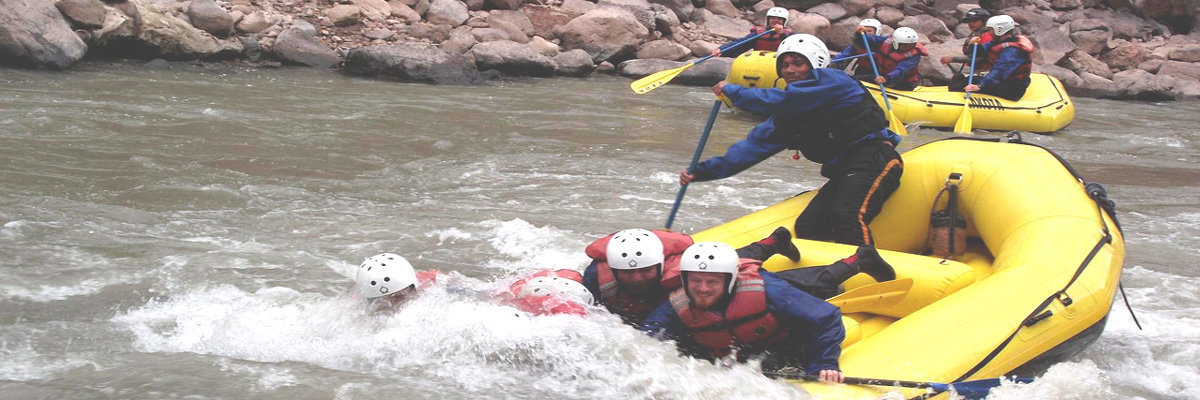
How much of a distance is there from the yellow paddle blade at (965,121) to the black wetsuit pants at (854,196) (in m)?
3.92

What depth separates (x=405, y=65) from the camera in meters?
13.0

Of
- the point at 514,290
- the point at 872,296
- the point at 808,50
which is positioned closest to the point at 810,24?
the point at 808,50

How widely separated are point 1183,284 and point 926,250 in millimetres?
1808

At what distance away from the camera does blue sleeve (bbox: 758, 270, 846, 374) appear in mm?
3807

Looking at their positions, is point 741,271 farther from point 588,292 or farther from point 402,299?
point 402,299

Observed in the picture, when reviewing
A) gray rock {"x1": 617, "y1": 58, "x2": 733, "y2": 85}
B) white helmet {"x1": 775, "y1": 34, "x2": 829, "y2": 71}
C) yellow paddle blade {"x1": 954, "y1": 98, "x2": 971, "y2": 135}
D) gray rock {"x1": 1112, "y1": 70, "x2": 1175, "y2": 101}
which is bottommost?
gray rock {"x1": 1112, "y1": 70, "x2": 1175, "y2": 101}

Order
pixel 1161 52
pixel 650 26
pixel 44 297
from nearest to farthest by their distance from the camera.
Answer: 1. pixel 44 297
2. pixel 650 26
3. pixel 1161 52

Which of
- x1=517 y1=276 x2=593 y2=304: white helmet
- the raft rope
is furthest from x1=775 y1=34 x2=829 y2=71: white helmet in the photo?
x1=517 y1=276 x2=593 y2=304: white helmet

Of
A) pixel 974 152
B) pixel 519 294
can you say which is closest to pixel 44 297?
pixel 519 294

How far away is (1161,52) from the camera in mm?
18578

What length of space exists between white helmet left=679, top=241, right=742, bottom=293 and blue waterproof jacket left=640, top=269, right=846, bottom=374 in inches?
6.7

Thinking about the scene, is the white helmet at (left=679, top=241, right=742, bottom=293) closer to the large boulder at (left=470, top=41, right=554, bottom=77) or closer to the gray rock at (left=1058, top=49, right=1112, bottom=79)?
the large boulder at (left=470, top=41, right=554, bottom=77)

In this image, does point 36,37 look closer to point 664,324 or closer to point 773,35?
point 773,35

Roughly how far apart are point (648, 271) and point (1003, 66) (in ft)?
25.0
